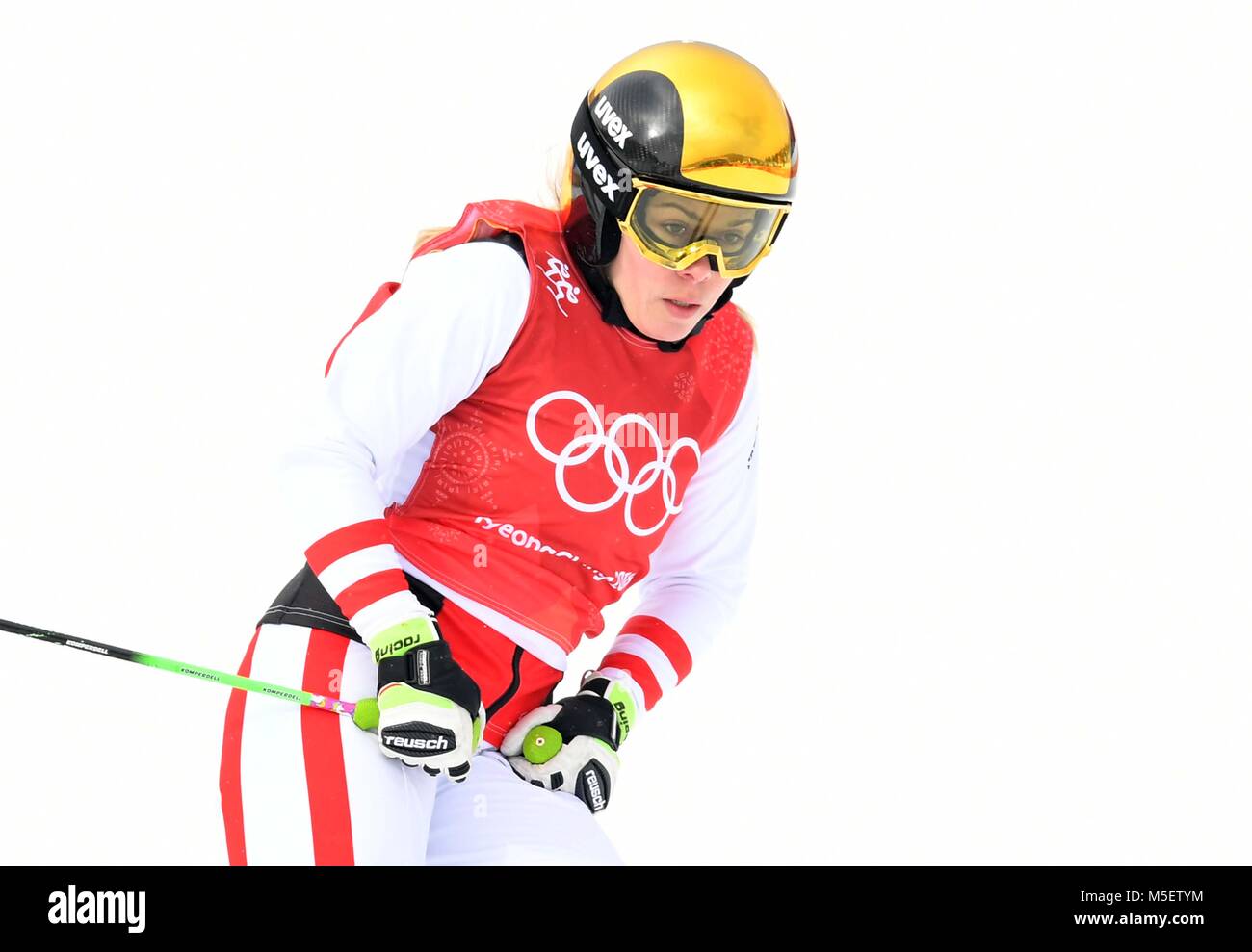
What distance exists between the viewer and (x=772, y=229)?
9.62 feet

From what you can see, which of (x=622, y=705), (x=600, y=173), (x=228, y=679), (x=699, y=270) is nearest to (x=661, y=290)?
(x=699, y=270)

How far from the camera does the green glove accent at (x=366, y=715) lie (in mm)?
2803

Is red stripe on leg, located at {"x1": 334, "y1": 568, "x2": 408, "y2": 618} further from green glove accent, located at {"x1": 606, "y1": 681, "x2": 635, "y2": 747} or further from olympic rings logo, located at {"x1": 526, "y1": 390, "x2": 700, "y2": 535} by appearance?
green glove accent, located at {"x1": 606, "y1": 681, "x2": 635, "y2": 747}

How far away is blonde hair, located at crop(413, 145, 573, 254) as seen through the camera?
10.2 feet

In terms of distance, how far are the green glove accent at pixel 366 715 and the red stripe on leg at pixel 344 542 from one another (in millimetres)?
249

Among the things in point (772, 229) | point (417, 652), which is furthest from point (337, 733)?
point (772, 229)

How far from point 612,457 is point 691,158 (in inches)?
23.1

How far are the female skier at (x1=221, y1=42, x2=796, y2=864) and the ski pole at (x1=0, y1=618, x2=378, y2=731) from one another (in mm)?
28

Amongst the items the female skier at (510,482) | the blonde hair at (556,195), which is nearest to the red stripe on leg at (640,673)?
the female skier at (510,482)

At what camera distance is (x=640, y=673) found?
10.8ft

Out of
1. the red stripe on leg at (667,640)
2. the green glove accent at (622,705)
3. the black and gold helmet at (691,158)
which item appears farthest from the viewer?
the red stripe on leg at (667,640)

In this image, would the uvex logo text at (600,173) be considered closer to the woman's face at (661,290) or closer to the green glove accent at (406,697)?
the woman's face at (661,290)

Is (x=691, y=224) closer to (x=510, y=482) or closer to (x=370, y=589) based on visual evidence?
(x=510, y=482)

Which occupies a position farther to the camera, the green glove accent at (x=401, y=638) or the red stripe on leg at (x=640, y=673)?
the red stripe on leg at (x=640, y=673)
